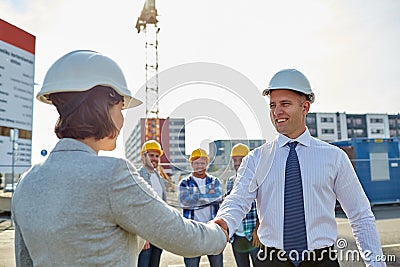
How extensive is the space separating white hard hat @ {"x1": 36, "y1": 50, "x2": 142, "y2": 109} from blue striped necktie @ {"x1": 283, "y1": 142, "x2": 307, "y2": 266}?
1497mm

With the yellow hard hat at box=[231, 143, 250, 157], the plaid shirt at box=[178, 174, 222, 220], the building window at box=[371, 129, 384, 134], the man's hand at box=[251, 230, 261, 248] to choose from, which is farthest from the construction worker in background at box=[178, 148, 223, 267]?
the building window at box=[371, 129, 384, 134]

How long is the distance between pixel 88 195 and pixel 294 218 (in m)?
1.64

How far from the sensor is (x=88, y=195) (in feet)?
4.12

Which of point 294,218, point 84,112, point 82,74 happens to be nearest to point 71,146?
point 84,112

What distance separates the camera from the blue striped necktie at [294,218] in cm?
246

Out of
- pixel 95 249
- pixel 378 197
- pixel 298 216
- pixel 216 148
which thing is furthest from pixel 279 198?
pixel 378 197

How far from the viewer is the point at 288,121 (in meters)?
2.68

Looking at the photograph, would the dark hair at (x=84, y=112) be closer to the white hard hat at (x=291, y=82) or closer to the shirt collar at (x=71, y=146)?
the shirt collar at (x=71, y=146)

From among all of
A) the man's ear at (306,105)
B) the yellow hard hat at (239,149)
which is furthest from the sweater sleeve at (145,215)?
the man's ear at (306,105)

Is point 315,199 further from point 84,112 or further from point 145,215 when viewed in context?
point 84,112

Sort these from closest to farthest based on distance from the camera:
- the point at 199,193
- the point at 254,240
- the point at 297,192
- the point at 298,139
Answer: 1. the point at 297,192
2. the point at 298,139
3. the point at 199,193
4. the point at 254,240

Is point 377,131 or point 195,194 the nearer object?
point 195,194

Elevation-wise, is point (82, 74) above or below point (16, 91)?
below

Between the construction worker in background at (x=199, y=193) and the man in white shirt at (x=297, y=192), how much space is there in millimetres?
309
